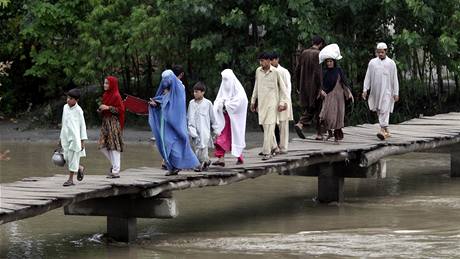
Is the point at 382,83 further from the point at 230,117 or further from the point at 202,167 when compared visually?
the point at 202,167

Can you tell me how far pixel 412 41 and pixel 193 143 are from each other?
33.2 ft

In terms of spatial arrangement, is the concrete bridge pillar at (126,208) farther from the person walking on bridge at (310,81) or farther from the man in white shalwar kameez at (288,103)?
the person walking on bridge at (310,81)

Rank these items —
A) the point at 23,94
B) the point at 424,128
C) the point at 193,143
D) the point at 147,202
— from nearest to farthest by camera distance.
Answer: the point at 147,202, the point at 193,143, the point at 424,128, the point at 23,94

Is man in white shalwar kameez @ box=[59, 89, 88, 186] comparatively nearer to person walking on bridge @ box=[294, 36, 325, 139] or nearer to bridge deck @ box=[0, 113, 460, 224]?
bridge deck @ box=[0, 113, 460, 224]

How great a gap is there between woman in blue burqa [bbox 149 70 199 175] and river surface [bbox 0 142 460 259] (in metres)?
0.89

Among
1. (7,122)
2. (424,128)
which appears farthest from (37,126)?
(424,128)

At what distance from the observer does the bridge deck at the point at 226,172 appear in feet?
37.7

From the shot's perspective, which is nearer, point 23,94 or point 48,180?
point 48,180

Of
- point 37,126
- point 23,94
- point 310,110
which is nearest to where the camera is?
point 310,110

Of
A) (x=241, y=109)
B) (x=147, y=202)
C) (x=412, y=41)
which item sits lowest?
(x=147, y=202)

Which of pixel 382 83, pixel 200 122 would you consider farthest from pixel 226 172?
pixel 382 83

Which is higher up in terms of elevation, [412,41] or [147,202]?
[412,41]

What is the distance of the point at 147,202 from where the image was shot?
12.9m

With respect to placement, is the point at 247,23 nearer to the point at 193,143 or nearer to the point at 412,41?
the point at 412,41
